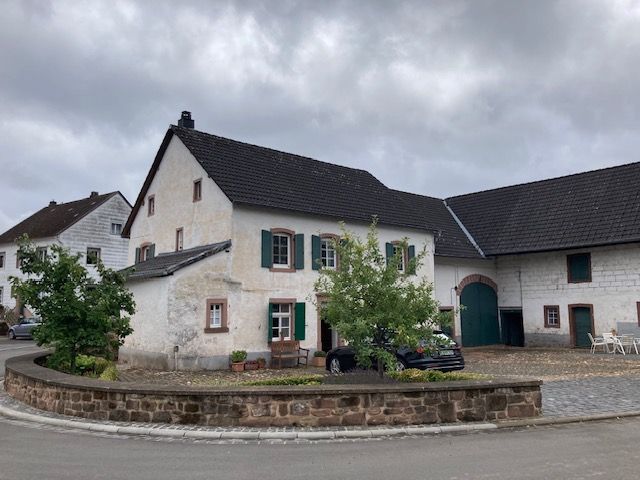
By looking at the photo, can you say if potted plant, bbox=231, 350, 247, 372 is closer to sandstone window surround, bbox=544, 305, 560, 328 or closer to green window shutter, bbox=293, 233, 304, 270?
green window shutter, bbox=293, 233, 304, 270

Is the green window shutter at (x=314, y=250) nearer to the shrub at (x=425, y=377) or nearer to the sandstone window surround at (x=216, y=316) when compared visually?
the sandstone window surround at (x=216, y=316)

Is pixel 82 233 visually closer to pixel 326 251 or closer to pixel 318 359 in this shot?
pixel 326 251

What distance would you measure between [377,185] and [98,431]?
70.5 ft

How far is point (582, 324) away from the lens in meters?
27.3

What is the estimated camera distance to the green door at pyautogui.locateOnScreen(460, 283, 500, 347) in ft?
96.5

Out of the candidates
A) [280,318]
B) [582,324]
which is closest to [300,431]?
[280,318]

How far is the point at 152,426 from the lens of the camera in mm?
9102

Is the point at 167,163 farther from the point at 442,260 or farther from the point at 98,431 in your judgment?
the point at 98,431

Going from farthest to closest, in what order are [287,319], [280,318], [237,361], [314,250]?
[314,250] < [287,319] < [280,318] < [237,361]

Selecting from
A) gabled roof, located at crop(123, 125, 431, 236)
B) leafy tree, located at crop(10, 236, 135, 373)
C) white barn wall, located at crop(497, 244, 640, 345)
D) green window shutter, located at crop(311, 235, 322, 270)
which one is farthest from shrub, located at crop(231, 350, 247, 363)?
white barn wall, located at crop(497, 244, 640, 345)

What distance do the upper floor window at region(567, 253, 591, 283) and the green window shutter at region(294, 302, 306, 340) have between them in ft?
47.6

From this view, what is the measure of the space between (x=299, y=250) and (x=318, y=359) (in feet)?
14.0

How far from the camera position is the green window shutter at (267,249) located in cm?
2097

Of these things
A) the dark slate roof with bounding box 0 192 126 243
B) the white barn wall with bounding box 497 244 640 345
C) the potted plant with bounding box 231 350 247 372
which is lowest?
the potted plant with bounding box 231 350 247 372
